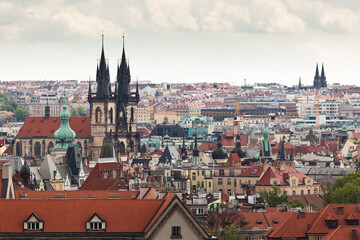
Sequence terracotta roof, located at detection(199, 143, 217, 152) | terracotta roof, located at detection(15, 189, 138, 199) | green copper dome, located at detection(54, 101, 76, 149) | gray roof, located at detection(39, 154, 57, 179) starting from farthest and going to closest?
terracotta roof, located at detection(199, 143, 217, 152) → green copper dome, located at detection(54, 101, 76, 149) → gray roof, located at detection(39, 154, 57, 179) → terracotta roof, located at detection(15, 189, 138, 199)

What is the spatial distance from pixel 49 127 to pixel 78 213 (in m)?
115

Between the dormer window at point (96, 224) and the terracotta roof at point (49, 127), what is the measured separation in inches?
4413

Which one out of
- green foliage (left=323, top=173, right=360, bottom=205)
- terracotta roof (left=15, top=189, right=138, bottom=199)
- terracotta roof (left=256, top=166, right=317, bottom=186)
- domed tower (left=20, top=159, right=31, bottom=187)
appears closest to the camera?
A: terracotta roof (left=15, top=189, right=138, bottom=199)

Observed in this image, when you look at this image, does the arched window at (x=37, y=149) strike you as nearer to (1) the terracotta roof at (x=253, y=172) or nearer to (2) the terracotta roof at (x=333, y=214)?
(1) the terracotta roof at (x=253, y=172)

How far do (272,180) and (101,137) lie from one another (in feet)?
190

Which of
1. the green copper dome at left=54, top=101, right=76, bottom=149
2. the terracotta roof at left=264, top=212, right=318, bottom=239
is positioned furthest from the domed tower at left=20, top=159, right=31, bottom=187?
the green copper dome at left=54, top=101, right=76, bottom=149

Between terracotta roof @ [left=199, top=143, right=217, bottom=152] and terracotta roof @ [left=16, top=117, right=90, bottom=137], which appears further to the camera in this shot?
terracotta roof @ [left=199, top=143, right=217, bottom=152]

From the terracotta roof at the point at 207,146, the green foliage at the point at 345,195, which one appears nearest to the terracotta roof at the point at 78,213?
the green foliage at the point at 345,195

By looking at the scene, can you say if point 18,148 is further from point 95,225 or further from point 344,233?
point 95,225

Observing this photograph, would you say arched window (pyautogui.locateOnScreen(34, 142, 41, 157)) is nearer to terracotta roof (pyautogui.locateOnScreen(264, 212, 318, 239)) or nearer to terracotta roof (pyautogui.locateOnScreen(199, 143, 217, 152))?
terracotta roof (pyautogui.locateOnScreen(199, 143, 217, 152))

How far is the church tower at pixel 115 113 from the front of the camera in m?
155

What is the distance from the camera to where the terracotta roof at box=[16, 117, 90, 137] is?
157337 mm

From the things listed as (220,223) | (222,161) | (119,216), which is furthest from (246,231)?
(222,161)

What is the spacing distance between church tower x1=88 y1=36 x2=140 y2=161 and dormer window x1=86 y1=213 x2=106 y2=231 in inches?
4355
